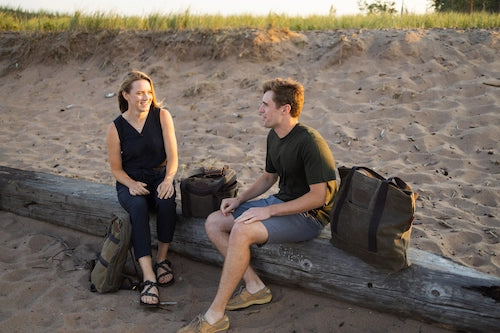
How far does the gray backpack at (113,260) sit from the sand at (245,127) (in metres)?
0.10

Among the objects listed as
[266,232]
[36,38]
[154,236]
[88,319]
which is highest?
[36,38]

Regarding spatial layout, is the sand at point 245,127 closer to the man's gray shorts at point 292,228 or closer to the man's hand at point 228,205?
the man's gray shorts at point 292,228

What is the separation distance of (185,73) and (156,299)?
22.0 feet

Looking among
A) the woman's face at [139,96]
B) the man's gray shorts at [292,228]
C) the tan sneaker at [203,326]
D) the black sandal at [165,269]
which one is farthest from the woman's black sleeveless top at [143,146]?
the tan sneaker at [203,326]

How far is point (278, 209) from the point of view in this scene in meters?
3.13

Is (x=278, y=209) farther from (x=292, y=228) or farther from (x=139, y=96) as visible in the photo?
(x=139, y=96)

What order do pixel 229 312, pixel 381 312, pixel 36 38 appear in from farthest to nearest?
pixel 36 38 < pixel 229 312 < pixel 381 312

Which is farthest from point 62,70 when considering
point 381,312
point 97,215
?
point 381,312

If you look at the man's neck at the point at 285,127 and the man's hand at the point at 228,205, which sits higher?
the man's neck at the point at 285,127

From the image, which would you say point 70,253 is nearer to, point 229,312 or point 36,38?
point 229,312

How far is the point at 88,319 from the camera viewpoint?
319 centimetres

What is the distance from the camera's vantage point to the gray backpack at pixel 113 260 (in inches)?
140

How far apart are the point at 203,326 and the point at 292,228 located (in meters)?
0.84

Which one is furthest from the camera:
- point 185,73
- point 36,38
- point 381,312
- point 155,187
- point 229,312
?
point 36,38
